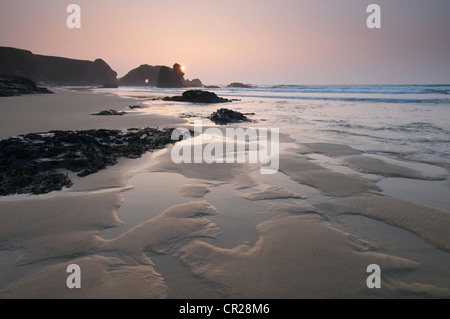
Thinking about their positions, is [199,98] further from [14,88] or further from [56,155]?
[56,155]

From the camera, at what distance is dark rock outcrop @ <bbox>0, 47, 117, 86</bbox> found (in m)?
82.2

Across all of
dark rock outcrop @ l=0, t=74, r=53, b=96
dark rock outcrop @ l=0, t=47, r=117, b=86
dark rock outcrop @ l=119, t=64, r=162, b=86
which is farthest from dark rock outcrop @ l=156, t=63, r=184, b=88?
dark rock outcrop @ l=0, t=74, r=53, b=96

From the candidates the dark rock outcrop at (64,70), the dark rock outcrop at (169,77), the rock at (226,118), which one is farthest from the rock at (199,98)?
the dark rock outcrop at (169,77)

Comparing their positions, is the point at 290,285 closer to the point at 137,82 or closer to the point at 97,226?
the point at 97,226

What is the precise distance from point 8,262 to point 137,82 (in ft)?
618

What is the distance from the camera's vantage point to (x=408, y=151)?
643cm

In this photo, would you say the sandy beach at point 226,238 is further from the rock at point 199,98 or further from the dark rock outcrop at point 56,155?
the rock at point 199,98

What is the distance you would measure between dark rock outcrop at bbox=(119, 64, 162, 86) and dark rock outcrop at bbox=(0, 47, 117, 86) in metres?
30.8

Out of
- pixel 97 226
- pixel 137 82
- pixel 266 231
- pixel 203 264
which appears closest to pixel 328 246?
pixel 266 231

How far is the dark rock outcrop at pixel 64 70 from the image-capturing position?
82.2 metres

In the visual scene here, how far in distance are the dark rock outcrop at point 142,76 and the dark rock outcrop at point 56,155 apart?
174299 millimetres

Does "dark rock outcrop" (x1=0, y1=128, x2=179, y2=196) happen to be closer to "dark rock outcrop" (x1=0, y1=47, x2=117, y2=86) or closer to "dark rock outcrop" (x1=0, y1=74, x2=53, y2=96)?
"dark rock outcrop" (x1=0, y1=74, x2=53, y2=96)

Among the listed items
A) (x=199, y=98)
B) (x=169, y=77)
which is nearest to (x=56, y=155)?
(x=199, y=98)
